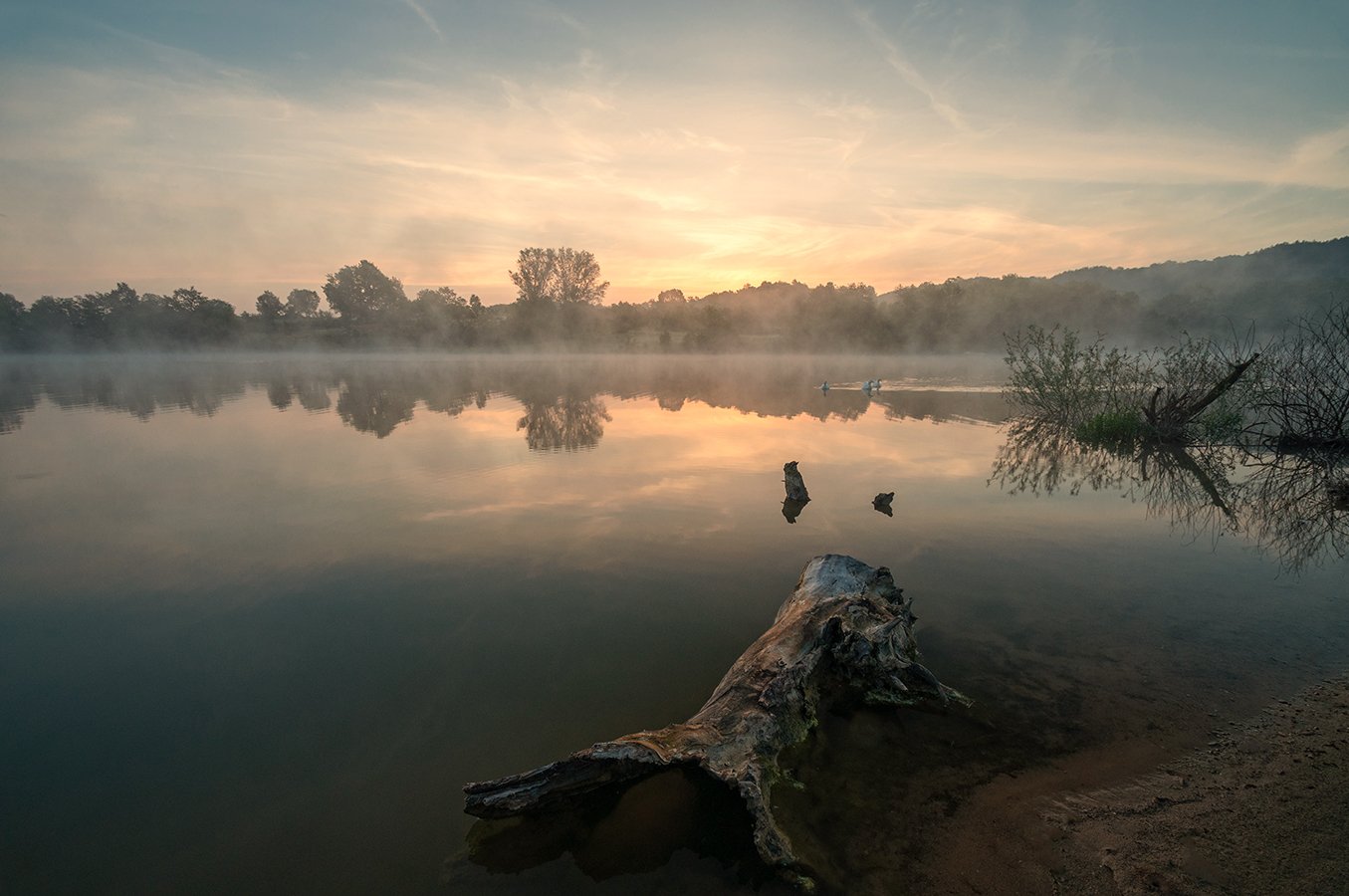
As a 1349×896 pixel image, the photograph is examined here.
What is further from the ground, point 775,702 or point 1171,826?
point 775,702

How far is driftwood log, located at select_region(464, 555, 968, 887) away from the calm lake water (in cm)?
32

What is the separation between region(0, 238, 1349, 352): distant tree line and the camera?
252 ft

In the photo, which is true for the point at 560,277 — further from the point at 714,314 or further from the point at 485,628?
the point at 485,628

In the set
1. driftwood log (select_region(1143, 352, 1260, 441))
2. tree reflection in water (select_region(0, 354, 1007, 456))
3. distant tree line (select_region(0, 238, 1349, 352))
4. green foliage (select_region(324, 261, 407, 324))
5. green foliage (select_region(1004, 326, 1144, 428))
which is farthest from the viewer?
green foliage (select_region(324, 261, 407, 324))

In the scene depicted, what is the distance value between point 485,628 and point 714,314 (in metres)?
93.1

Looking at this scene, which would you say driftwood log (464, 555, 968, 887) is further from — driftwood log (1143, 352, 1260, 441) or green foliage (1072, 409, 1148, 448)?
driftwood log (1143, 352, 1260, 441)

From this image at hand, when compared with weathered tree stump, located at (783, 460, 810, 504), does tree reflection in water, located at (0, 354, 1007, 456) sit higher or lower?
higher

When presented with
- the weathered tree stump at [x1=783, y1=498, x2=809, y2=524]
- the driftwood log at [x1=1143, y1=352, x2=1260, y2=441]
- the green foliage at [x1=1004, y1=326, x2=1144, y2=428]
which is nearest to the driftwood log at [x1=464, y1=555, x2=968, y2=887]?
the weathered tree stump at [x1=783, y1=498, x2=809, y2=524]

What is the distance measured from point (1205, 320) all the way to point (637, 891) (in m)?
102

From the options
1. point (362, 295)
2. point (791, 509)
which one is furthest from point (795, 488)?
point (362, 295)

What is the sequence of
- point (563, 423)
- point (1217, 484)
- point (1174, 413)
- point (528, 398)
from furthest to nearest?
point (528, 398) → point (563, 423) → point (1174, 413) → point (1217, 484)

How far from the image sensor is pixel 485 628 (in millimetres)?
5969

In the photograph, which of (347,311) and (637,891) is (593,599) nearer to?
(637,891)

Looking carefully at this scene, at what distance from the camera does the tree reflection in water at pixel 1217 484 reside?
873 centimetres
